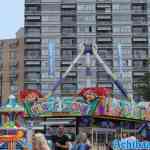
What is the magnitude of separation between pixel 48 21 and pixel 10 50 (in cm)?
1724

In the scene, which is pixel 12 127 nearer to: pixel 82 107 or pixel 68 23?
pixel 82 107

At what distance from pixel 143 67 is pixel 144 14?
9002 millimetres

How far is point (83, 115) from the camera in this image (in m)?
36.9

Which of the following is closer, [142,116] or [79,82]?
[142,116]

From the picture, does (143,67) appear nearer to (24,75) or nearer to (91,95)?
(24,75)

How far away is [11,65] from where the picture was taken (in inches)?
4225

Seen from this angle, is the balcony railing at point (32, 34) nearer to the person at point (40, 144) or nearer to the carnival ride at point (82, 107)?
the carnival ride at point (82, 107)

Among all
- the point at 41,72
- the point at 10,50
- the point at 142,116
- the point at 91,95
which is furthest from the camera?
the point at 10,50

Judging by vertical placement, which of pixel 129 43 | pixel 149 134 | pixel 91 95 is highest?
pixel 129 43

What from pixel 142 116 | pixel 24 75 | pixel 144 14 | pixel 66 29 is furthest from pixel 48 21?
pixel 142 116

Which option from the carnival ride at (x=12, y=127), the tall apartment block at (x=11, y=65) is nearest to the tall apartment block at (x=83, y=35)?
the tall apartment block at (x=11, y=65)

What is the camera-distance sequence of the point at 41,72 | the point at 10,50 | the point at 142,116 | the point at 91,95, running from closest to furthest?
the point at 91,95
the point at 142,116
the point at 41,72
the point at 10,50

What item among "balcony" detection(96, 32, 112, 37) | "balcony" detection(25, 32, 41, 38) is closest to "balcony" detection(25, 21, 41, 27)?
"balcony" detection(25, 32, 41, 38)

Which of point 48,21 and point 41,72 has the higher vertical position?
point 48,21
